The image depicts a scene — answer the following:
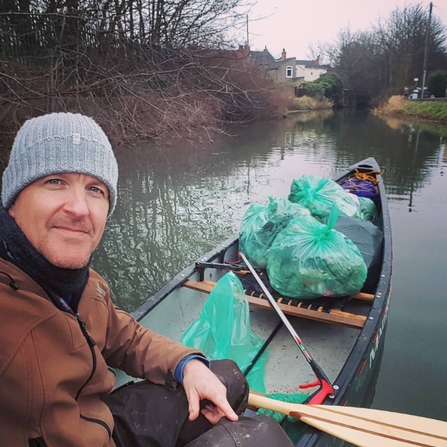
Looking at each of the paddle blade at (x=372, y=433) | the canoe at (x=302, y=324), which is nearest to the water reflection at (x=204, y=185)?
the canoe at (x=302, y=324)

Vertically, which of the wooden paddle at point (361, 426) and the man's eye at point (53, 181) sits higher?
the man's eye at point (53, 181)

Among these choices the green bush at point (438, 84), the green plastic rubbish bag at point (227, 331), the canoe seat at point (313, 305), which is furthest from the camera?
the green bush at point (438, 84)

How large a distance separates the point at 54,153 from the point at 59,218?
191mm

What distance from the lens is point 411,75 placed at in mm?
39125

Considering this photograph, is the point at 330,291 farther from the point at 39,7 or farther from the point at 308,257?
the point at 39,7

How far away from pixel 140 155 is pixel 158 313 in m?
10.6

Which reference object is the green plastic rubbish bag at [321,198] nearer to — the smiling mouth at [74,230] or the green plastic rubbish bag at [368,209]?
the green plastic rubbish bag at [368,209]

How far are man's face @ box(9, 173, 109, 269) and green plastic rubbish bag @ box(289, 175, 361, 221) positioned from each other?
3398mm

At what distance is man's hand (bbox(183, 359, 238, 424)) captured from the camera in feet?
4.78

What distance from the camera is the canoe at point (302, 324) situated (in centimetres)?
257

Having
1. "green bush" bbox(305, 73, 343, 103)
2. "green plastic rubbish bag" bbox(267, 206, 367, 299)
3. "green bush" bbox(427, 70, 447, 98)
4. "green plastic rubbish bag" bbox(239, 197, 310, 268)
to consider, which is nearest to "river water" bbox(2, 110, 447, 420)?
"green plastic rubbish bag" bbox(267, 206, 367, 299)

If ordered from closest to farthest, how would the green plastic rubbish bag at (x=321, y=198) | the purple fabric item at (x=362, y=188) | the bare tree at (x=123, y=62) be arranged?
the green plastic rubbish bag at (x=321, y=198) < the bare tree at (x=123, y=62) < the purple fabric item at (x=362, y=188)

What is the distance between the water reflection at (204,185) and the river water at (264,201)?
2 cm

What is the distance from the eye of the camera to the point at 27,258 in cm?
111
